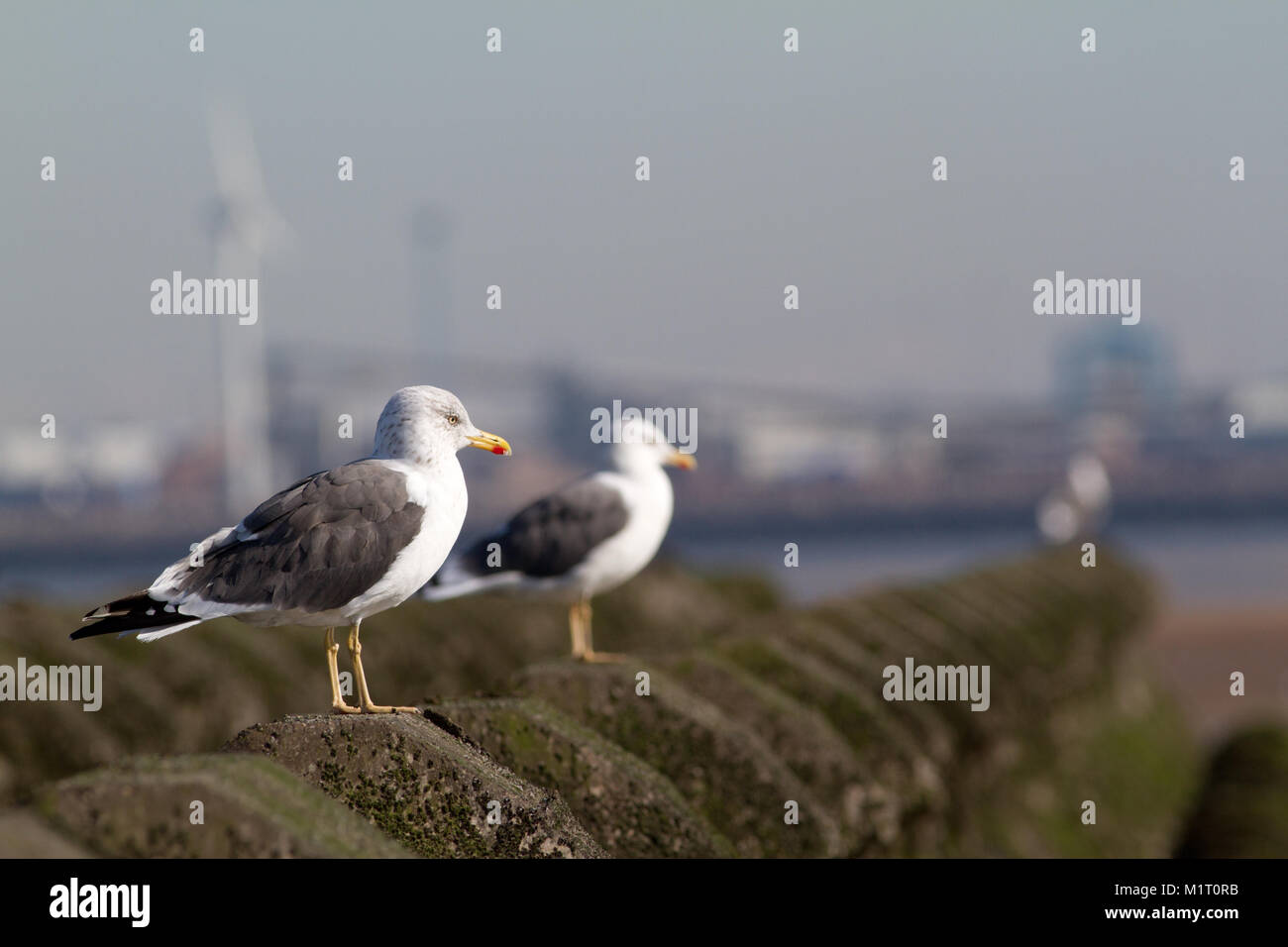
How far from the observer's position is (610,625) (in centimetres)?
1372

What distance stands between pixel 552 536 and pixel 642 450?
861 millimetres

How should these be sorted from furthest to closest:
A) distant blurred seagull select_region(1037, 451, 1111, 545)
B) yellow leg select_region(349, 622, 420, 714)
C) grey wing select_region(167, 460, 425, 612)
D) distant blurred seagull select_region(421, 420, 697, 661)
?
distant blurred seagull select_region(1037, 451, 1111, 545)
distant blurred seagull select_region(421, 420, 697, 661)
grey wing select_region(167, 460, 425, 612)
yellow leg select_region(349, 622, 420, 714)

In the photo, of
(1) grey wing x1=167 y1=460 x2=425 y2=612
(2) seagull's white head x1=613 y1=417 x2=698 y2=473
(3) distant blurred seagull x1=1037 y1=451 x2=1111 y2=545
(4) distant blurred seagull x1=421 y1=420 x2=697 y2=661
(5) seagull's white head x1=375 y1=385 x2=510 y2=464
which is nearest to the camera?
(1) grey wing x1=167 y1=460 x2=425 y2=612

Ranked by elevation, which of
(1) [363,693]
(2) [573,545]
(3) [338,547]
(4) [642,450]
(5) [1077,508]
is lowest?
(5) [1077,508]

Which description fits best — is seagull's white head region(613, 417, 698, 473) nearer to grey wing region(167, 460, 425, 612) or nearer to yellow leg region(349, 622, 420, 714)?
yellow leg region(349, 622, 420, 714)

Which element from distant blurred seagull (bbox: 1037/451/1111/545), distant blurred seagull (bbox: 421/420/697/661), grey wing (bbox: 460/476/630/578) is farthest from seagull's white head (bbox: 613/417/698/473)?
distant blurred seagull (bbox: 1037/451/1111/545)

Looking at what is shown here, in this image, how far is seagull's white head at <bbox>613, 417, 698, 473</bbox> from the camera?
9.45 metres

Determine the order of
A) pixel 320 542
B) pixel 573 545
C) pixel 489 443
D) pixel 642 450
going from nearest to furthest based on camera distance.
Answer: pixel 320 542 < pixel 489 443 < pixel 573 545 < pixel 642 450

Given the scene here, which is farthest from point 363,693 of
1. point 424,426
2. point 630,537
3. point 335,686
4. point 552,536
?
point 630,537

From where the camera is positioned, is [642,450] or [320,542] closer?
[320,542]

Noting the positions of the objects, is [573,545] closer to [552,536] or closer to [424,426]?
[552,536]

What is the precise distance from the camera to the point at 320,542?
4.98 metres

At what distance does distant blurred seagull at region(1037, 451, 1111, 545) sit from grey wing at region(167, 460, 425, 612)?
98.9 feet

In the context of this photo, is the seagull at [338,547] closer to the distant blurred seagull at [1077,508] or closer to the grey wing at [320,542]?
the grey wing at [320,542]
